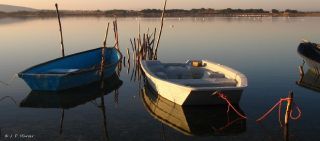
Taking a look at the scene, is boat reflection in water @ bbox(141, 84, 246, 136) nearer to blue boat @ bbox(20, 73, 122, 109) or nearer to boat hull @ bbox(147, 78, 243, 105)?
boat hull @ bbox(147, 78, 243, 105)

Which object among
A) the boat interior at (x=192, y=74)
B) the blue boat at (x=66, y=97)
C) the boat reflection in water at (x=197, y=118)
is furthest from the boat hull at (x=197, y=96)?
the blue boat at (x=66, y=97)

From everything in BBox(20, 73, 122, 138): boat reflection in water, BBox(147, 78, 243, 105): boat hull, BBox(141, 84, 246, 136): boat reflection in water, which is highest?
BBox(147, 78, 243, 105): boat hull

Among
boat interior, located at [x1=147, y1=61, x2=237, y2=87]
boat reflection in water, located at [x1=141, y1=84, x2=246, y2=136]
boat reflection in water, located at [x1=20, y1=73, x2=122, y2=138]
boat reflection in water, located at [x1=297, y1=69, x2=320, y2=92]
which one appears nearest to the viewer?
boat reflection in water, located at [x1=141, y1=84, x2=246, y2=136]

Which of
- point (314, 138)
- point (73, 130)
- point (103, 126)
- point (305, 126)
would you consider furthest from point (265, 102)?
point (73, 130)

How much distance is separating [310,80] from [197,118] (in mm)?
11183

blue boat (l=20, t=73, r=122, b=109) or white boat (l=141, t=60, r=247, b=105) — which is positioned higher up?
white boat (l=141, t=60, r=247, b=105)

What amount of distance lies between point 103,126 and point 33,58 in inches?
825

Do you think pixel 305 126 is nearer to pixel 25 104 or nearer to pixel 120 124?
pixel 120 124

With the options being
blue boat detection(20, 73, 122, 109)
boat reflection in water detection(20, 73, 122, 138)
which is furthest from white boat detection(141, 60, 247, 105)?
blue boat detection(20, 73, 122, 109)

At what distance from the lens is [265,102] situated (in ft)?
58.2

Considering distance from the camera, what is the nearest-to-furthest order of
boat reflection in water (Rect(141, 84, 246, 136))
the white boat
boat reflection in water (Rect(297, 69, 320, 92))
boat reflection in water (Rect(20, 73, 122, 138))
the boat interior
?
boat reflection in water (Rect(141, 84, 246, 136)), the white boat, the boat interior, boat reflection in water (Rect(20, 73, 122, 138)), boat reflection in water (Rect(297, 69, 320, 92))

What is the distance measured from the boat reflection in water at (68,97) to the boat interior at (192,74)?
9.63 feet

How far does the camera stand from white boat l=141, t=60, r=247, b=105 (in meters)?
14.9

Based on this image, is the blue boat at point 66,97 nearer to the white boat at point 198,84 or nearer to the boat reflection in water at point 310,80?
the white boat at point 198,84
